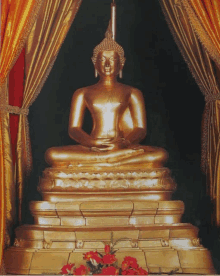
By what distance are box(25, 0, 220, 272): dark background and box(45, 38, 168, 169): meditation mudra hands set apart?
47cm

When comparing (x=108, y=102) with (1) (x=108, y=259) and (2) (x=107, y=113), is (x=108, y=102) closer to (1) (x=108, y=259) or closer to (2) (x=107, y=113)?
(2) (x=107, y=113)

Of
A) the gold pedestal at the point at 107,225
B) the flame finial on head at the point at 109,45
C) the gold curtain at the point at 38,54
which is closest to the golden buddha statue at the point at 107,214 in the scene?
the gold pedestal at the point at 107,225

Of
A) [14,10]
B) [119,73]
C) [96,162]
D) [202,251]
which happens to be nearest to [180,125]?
[119,73]

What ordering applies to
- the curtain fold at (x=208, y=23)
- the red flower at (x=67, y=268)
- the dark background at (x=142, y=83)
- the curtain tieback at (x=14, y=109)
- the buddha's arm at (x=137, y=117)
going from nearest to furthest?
the red flower at (x=67, y=268) → the curtain fold at (x=208, y=23) → the curtain tieback at (x=14, y=109) → the buddha's arm at (x=137, y=117) → the dark background at (x=142, y=83)

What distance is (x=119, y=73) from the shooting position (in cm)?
670

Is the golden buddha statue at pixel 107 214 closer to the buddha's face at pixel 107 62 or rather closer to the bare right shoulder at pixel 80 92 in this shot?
the bare right shoulder at pixel 80 92

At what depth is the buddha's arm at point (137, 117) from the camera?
6.25m

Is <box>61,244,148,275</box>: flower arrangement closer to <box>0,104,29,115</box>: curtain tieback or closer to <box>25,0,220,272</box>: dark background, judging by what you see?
<box>0,104,29,115</box>: curtain tieback

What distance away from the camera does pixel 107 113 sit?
20.9ft

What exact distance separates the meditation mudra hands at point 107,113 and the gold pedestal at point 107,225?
30cm

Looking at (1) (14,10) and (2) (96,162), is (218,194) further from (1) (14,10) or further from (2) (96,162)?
(1) (14,10)

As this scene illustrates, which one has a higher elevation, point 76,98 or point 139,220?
point 76,98

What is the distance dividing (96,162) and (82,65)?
5.19 ft

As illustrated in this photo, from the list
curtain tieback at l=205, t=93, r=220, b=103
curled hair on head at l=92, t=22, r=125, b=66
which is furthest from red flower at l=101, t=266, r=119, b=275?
curled hair on head at l=92, t=22, r=125, b=66
